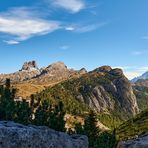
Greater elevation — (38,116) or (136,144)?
(38,116)

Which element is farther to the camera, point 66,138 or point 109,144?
point 109,144

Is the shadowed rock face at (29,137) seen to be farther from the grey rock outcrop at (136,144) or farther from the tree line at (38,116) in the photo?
the tree line at (38,116)

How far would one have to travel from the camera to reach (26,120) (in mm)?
126625

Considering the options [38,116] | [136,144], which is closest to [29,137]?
[136,144]

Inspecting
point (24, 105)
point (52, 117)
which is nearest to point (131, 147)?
point (52, 117)

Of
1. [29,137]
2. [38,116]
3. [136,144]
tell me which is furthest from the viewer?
[38,116]

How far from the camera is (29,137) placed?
100 ft

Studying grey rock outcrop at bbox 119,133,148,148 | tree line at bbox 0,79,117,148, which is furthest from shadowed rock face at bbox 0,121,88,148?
tree line at bbox 0,79,117,148

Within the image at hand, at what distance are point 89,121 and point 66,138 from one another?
107m

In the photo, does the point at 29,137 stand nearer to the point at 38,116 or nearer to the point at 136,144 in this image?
the point at 136,144

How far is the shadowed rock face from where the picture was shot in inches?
1153

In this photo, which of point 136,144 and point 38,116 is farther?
point 38,116

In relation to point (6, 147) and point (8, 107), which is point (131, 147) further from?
point (8, 107)

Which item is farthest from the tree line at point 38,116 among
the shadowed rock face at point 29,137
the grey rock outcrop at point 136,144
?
the grey rock outcrop at point 136,144
